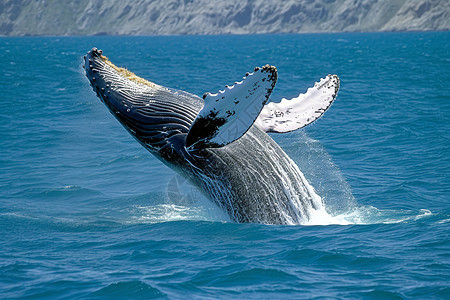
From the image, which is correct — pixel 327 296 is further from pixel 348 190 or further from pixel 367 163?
pixel 367 163

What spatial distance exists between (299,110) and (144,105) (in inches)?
95.6

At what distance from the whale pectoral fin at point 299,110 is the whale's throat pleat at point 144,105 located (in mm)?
1125

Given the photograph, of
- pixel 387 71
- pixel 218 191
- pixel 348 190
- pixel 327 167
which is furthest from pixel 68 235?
pixel 387 71

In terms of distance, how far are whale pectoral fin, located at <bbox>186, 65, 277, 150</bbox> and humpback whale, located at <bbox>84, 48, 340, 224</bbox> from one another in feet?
1.55

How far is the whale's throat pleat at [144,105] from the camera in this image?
933 cm

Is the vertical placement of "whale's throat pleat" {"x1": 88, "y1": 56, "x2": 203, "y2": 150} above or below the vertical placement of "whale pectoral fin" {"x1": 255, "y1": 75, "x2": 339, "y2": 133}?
below

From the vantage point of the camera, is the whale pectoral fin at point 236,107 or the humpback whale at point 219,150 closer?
the whale pectoral fin at point 236,107

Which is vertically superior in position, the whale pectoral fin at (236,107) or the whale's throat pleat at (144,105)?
the whale's throat pleat at (144,105)

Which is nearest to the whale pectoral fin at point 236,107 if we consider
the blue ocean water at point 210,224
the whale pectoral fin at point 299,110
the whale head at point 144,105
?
the whale head at point 144,105

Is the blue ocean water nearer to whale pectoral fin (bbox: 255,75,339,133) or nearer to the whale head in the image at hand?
whale pectoral fin (bbox: 255,75,339,133)

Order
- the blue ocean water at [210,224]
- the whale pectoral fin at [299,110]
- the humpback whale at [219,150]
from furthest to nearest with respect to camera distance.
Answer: the whale pectoral fin at [299,110]
the humpback whale at [219,150]
the blue ocean water at [210,224]

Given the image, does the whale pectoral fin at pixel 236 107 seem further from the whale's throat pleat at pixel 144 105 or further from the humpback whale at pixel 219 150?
the whale's throat pleat at pixel 144 105

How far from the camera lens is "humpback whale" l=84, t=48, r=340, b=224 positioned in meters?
9.27

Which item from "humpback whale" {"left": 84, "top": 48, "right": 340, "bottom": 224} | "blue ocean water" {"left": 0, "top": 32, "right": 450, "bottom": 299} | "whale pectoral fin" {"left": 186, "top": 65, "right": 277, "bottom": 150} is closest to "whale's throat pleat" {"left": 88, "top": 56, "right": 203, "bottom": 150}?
"humpback whale" {"left": 84, "top": 48, "right": 340, "bottom": 224}
